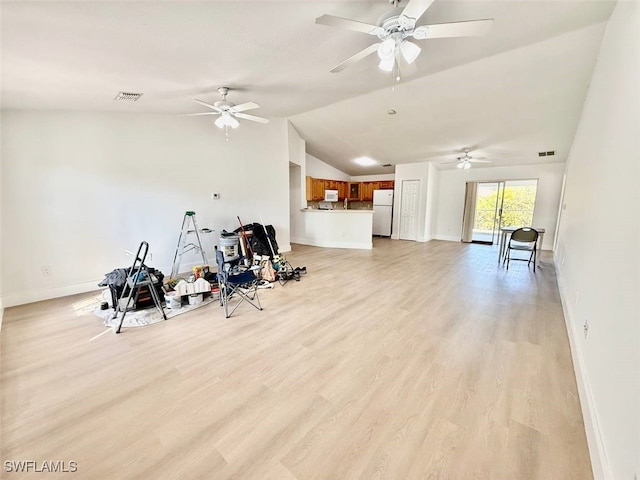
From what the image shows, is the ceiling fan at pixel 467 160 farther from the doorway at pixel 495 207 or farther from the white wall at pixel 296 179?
the white wall at pixel 296 179

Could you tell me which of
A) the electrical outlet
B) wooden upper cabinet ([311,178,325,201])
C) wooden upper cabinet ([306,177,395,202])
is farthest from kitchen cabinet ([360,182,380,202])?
the electrical outlet

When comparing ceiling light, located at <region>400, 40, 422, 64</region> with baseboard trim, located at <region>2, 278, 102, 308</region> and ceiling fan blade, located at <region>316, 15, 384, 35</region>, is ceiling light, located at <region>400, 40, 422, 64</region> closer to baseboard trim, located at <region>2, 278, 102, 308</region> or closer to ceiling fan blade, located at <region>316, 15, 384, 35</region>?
ceiling fan blade, located at <region>316, 15, 384, 35</region>

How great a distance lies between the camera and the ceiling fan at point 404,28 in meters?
1.67

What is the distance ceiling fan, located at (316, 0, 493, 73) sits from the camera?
5.47ft

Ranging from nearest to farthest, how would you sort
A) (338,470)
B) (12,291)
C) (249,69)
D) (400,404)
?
(338,470) < (400,404) < (249,69) < (12,291)

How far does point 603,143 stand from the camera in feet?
6.73

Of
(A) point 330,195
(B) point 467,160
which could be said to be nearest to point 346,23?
(B) point 467,160

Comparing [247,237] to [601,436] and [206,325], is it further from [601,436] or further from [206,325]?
[601,436]

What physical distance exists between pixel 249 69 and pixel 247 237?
Result: 9.14ft

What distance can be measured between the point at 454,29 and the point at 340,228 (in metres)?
5.06

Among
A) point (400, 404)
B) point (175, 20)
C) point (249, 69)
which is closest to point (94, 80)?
point (175, 20)

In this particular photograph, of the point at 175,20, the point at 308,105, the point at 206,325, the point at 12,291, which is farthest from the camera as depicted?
the point at 308,105

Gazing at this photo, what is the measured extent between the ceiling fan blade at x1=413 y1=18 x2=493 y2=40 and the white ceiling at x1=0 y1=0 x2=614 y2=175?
480 mm

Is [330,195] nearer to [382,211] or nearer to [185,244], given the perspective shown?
[382,211]
